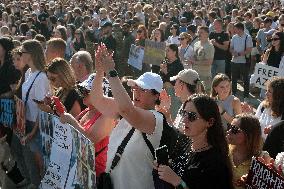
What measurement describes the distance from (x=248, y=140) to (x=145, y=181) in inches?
30.8

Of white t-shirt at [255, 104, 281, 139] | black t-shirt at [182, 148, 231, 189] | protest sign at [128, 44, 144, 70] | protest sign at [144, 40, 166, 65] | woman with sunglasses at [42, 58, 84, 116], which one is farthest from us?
protest sign at [128, 44, 144, 70]

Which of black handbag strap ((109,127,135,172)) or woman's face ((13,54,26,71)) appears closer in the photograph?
black handbag strap ((109,127,135,172))

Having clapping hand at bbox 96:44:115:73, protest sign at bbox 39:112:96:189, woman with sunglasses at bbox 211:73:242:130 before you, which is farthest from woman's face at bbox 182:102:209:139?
woman with sunglasses at bbox 211:73:242:130

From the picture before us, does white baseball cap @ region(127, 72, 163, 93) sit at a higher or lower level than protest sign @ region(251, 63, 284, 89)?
higher

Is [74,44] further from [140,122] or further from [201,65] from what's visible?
[140,122]

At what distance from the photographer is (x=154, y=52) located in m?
11.1

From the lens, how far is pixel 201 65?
9117 millimetres

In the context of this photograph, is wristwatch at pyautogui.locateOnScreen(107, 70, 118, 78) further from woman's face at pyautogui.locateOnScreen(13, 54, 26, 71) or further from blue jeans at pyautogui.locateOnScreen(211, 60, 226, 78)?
blue jeans at pyautogui.locateOnScreen(211, 60, 226, 78)

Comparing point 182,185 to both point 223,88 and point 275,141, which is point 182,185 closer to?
point 275,141

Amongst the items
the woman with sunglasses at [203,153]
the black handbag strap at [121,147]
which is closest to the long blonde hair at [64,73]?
the black handbag strap at [121,147]

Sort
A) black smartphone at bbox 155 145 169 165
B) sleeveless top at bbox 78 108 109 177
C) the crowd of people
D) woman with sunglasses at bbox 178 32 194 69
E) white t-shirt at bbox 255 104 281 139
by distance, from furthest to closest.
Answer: woman with sunglasses at bbox 178 32 194 69 → white t-shirt at bbox 255 104 281 139 → sleeveless top at bbox 78 108 109 177 → the crowd of people → black smartphone at bbox 155 145 169 165

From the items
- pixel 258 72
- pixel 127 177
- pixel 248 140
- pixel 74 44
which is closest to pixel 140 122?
pixel 127 177

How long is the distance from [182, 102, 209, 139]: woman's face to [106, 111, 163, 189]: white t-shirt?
27 centimetres

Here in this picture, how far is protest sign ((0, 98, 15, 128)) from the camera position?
20.4ft
